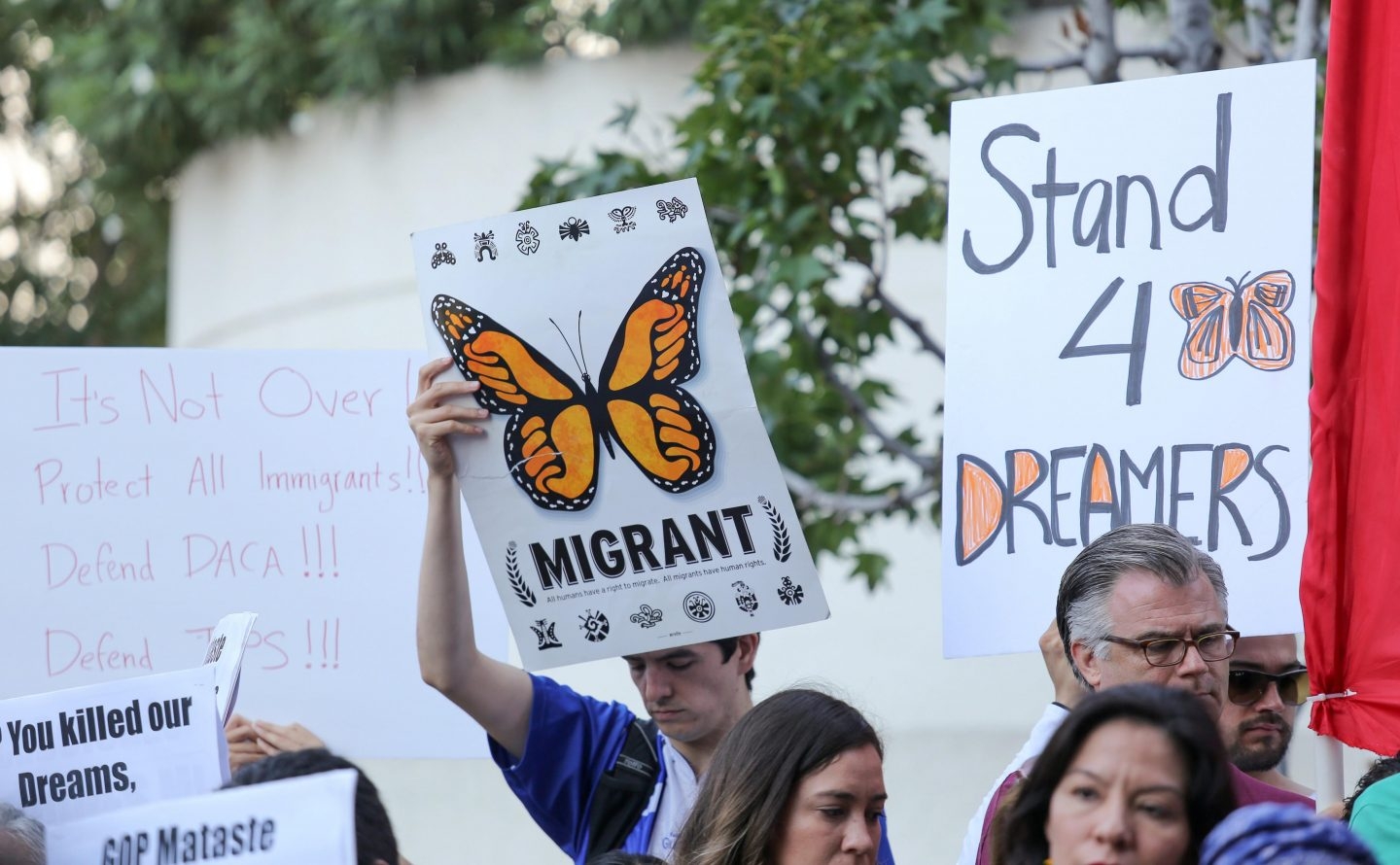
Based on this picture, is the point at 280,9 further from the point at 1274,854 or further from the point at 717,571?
the point at 1274,854

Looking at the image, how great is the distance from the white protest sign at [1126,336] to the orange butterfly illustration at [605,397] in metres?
0.49

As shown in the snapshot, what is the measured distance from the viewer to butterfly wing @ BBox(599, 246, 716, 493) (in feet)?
10.3

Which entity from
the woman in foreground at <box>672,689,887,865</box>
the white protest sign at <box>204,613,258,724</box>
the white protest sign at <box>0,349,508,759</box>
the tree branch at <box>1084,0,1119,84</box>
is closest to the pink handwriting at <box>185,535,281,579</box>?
the white protest sign at <box>0,349,508,759</box>

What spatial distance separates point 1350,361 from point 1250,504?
0.30 m

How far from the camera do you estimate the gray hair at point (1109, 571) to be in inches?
102

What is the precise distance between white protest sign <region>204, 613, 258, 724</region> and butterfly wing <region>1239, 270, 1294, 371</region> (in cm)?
180

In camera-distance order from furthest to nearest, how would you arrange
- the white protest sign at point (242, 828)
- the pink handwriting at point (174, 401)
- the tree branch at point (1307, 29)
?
1. the tree branch at point (1307, 29)
2. the pink handwriting at point (174, 401)
3. the white protest sign at point (242, 828)

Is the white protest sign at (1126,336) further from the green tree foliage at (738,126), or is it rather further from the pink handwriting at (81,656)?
the pink handwriting at (81,656)

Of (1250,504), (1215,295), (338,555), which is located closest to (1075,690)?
(1250,504)

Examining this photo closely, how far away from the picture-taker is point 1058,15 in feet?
23.2

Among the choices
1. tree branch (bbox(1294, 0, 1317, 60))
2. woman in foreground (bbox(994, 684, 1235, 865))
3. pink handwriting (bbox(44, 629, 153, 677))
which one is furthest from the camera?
tree branch (bbox(1294, 0, 1317, 60))

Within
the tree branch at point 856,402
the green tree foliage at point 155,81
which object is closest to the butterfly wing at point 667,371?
the tree branch at point 856,402

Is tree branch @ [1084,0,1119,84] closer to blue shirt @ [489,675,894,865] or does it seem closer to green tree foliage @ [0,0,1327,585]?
green tree foliage @ [0,0,1327,585]

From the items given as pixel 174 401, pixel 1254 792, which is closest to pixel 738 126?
pixel 174 401
